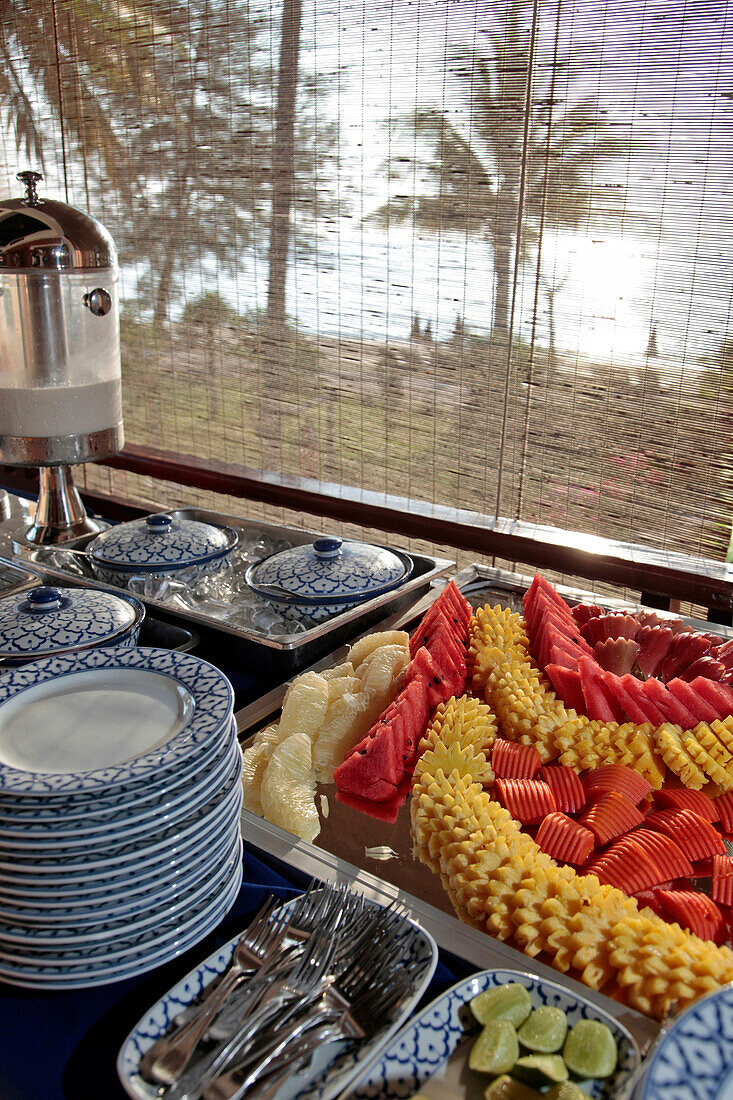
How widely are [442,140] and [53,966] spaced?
206 cm

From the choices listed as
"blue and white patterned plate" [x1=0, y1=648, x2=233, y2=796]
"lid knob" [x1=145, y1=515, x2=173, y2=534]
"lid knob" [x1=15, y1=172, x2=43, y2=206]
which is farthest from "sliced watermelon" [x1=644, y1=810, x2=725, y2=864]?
"lid knob" [x1=15, y1=172, x2=43, y2=206]

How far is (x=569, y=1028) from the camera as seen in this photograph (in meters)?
0.54

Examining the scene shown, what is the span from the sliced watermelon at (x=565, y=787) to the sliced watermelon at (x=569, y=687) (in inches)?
3.8

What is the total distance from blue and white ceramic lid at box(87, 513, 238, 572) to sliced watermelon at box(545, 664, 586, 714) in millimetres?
651

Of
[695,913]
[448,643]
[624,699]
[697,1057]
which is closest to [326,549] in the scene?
[448,643]

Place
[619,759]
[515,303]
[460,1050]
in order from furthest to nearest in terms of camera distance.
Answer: [515,303] → [619,759] → [460,1050]

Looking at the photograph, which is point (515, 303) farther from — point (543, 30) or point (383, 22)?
point (383, 22)

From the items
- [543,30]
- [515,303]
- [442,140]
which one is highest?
[543,30]

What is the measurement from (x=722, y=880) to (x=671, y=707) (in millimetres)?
213

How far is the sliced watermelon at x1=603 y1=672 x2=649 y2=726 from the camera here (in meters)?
0.89

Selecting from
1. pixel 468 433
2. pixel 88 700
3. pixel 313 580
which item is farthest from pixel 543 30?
pixel 88 700

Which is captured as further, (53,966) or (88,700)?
(88,700)

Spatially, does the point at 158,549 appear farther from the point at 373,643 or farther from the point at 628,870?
the point at 628,870

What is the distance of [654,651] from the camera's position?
3.49ft
